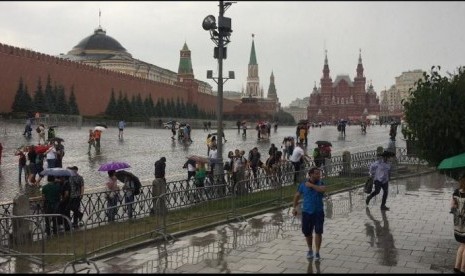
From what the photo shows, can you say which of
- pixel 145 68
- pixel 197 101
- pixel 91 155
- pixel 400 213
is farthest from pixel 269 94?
pixel 400 213

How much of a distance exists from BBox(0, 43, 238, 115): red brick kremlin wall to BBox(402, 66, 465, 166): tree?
33.1 metres

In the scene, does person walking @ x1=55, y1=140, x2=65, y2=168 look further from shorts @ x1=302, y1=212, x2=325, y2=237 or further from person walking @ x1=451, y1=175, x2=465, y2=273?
person walking @ x1=451, y1=175, x2=465, y2=273

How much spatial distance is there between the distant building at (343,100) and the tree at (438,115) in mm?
103430

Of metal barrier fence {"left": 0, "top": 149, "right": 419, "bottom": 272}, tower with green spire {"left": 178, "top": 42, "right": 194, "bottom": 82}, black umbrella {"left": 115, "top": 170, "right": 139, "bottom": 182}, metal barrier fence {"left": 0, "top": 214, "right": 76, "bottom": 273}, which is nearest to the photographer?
metal barrier fence {"left": 0, "top": 214, "right": 76, "bottom": 273}

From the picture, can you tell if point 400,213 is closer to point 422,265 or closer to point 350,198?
point 350,198

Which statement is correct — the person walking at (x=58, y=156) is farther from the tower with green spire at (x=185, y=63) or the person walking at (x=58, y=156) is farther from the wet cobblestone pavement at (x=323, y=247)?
the tower with green spire at (x=185, y=63)

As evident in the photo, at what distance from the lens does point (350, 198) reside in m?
12.1

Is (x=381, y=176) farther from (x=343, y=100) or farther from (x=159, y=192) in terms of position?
(x=343, y=100)

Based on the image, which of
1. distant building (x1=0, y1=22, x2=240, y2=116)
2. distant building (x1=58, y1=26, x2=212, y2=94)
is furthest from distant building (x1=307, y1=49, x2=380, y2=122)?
distant building (x1=58, y1=26, x2=212, y2=94)

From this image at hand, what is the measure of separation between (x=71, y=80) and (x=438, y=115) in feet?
132

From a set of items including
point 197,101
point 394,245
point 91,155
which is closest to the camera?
point 394,245

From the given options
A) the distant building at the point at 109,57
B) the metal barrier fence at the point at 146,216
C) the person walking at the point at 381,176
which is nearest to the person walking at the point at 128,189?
the metal barrier fence at the point at 146,216

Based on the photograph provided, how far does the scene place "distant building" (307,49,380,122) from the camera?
111688mm

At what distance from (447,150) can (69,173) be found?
6.24m
